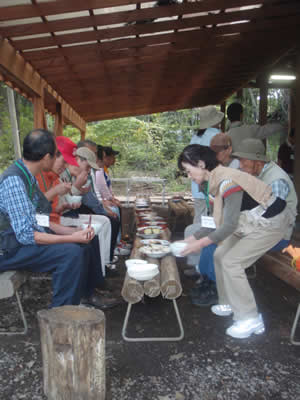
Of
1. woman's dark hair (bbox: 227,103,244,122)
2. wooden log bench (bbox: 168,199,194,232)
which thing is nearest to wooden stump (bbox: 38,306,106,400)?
woman's dark hair (bbox: 227,103,244,122)

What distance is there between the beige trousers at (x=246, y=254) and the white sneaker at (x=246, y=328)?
1.5 inches

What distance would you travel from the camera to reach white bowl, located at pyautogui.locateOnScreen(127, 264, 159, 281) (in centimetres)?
255

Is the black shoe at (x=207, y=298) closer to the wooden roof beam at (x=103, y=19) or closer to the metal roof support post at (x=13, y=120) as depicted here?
the wooden roof beam at (x=103, y=19)

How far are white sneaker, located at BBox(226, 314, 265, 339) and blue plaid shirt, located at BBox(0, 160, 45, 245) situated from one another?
5.82 ft

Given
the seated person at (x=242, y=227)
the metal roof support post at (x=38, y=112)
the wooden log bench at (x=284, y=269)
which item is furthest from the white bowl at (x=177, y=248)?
the metal roof support post at (x=38, y=112)

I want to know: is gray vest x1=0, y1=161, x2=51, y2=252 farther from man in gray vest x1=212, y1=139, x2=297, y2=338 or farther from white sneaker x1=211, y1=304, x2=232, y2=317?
white sneaker x1=211, y1=304, x2=232, y2=317

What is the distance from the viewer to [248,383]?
7.29ft

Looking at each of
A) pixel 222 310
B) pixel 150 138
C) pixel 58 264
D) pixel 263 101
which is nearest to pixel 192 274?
pixel 222 310

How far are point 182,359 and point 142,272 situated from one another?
2.32ft

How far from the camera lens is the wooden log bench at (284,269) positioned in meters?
2.70

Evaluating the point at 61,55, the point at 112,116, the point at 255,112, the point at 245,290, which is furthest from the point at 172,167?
Result: the point at 245,290

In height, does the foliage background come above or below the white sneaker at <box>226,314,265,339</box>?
above

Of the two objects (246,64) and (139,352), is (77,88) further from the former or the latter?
(139,352)

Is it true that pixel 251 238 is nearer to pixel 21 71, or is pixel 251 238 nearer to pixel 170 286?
pixel 170 286
